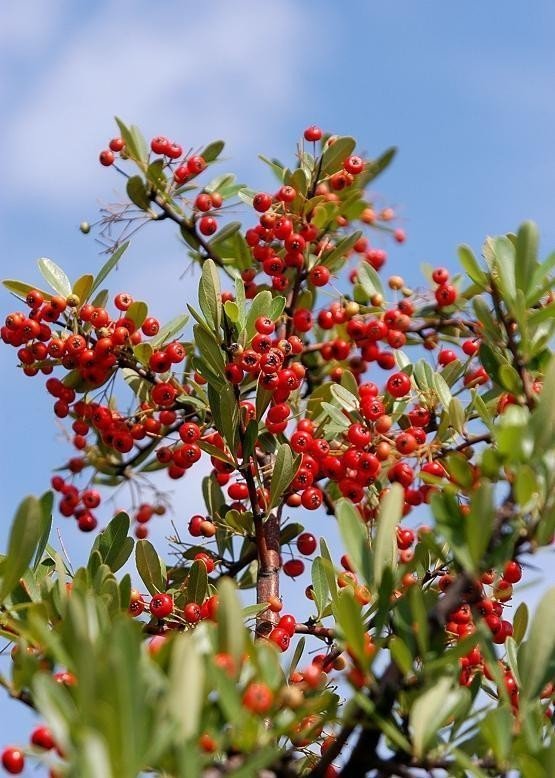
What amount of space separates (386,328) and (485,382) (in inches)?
21.4

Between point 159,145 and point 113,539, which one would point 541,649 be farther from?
point 159,145

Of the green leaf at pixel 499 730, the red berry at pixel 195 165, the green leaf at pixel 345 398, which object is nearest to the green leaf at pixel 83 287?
the red berry at pixel 195 165

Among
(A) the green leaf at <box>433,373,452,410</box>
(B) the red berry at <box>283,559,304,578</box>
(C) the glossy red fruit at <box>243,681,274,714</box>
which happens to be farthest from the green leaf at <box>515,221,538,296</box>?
(B) the red berry at <box>283,559,304,578</box>

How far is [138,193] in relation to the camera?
4.26 metres

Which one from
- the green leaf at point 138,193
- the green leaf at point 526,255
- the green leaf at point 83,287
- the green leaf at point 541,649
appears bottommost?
the green leaf at point 541,649

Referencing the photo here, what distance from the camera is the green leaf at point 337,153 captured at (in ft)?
14.0

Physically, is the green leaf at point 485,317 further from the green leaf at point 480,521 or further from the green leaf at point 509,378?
the green leaf at point 480,521

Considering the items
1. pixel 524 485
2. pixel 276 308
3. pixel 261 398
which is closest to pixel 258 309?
pixel 276 308

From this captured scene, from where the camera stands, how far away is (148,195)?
4289 millimetres

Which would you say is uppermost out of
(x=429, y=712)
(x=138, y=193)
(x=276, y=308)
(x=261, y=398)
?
(x=138, y=193)

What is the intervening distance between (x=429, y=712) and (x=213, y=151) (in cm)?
317

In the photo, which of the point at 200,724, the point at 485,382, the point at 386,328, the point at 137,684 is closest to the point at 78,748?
the point at 137,684

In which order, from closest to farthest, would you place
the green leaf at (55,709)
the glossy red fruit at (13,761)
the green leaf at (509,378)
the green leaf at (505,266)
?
the green leaf at (55,709)
the glossy red fruit at (13,761)
the green leaf at (509,378)
the green leaf at (505,266)

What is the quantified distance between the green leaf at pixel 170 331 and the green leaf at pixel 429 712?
2179 millimetres
